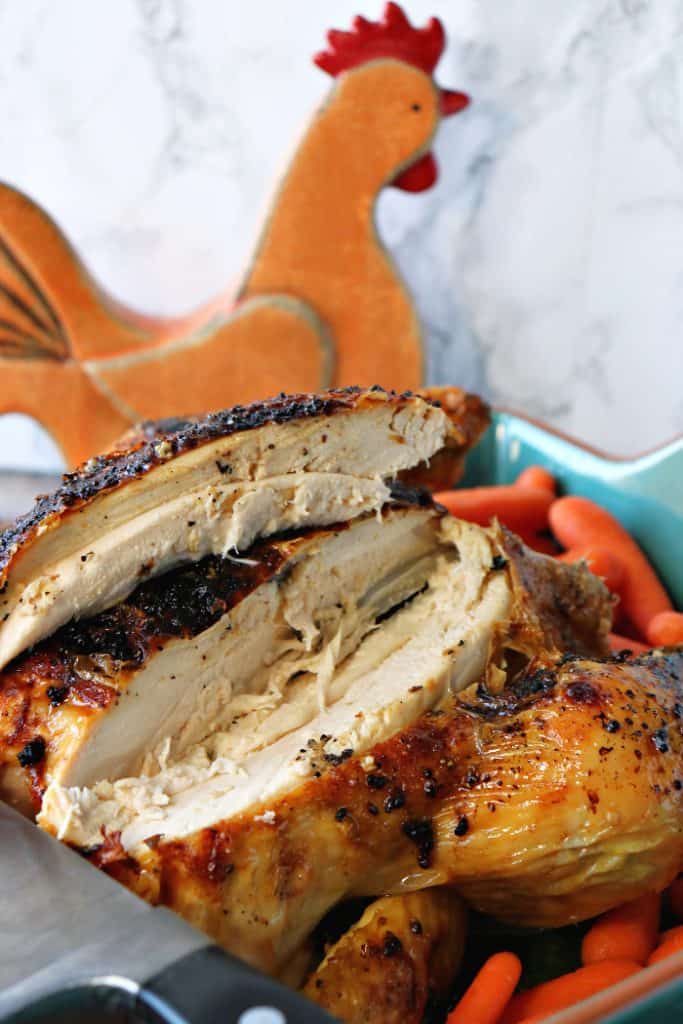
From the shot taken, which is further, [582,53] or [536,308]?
[536,308]

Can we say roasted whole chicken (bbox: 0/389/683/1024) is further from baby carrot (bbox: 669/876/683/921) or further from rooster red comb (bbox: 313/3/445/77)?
rooster red comb (bbox: 313/3/445/77)

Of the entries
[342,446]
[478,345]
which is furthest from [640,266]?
[342,446]

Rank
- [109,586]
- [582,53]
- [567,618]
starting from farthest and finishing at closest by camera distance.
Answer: [582,53] < [567,618] < [109,586]

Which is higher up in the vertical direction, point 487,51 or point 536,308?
point 487,51

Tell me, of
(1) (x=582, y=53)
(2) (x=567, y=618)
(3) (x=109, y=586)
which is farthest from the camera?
(1) (x=582, y=53)

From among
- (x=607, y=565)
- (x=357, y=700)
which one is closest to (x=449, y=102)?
(x=607, y=565)

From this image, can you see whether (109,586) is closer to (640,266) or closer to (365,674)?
(365,674)
